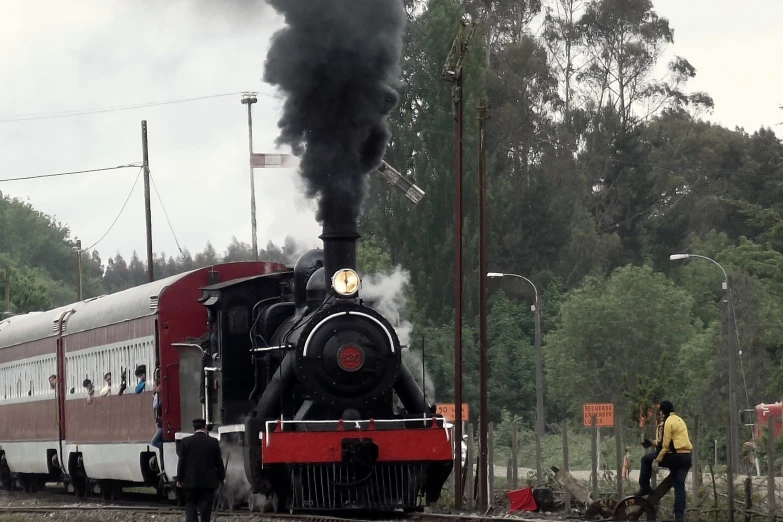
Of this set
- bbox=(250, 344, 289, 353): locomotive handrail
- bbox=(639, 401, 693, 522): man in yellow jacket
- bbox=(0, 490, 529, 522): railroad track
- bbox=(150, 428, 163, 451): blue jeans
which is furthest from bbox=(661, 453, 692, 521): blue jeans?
bbox=(150, 428, 163, 451): blue jeans

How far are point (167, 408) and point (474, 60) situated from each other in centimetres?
4237

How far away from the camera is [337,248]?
50.6 feet

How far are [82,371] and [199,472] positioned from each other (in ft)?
31.3

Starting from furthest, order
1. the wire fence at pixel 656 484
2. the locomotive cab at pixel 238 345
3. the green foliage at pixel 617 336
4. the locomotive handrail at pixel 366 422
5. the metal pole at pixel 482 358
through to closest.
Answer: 1. the green foliage at pixel 617 336
2. the metal pole at pixel 482 358
3. the wire fence at pixel 656 484
4. the locomotive cab at pixel 238 345
5. the locomotive handrail at pixel 366 422

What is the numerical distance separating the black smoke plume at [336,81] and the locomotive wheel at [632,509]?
445cm

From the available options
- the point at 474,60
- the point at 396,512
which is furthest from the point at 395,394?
the point at 474,60

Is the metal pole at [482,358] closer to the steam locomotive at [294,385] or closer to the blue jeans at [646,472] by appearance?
the steam locomotive at [294,385]

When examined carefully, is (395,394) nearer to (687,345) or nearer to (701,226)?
(687,345)

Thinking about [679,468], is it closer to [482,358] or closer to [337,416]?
[337,416]

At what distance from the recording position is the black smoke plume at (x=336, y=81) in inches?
656

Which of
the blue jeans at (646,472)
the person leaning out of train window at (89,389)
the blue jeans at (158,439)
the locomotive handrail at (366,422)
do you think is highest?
the person leaning out of train window at (89,389)

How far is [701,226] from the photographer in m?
72.4

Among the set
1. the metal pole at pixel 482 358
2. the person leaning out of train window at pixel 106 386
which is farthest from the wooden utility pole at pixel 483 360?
the person leaning out of train window at pixel 106 386

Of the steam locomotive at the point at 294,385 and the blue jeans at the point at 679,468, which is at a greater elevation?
the steam locomotive at the point at 294,385
